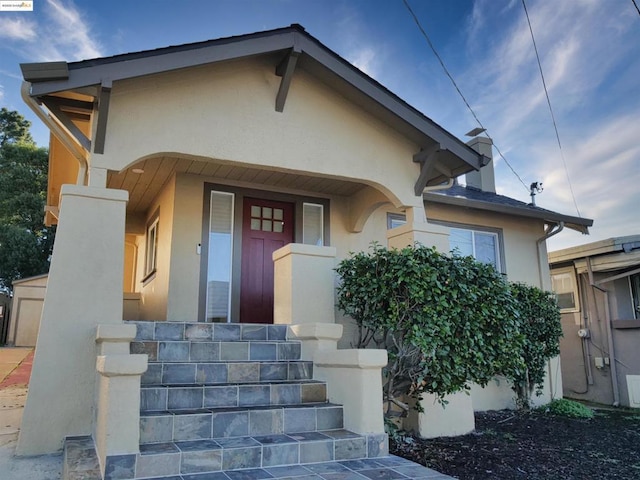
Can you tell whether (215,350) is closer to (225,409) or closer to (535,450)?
(225,409)

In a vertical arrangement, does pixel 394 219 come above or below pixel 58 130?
below

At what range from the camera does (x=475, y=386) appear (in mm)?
7715

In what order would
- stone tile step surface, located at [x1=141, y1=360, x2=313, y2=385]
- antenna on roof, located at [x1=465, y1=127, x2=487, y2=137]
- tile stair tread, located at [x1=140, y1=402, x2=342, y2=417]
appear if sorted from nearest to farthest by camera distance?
1. tile stair tread, located at [x1=140, y1=402, x2=342, y2=417]
2. stone tile step surface, located at [x1=141, y1=360, x2=313, y2=385]
3. antenna on roof, located at [x1=465, y1=127, x2=487, y2=137]

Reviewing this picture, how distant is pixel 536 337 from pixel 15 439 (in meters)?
7.27

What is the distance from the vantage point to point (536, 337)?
8016 millimetres

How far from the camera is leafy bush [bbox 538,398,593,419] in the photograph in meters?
7.86

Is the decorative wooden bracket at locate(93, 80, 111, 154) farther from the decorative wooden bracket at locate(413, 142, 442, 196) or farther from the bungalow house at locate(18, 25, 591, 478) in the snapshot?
the decorative wooden bracket at locate(413, 142, 442, 196)

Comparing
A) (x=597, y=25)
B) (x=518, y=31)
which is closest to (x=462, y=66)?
(x=518, y=31)

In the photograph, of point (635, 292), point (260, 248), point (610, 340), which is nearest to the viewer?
point (260, 248)

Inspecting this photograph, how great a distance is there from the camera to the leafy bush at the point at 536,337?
26.1 ft

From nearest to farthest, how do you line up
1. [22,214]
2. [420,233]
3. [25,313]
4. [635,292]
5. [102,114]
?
[102,114] → [420,233] → [635,292] → [25,313] → [22,214]

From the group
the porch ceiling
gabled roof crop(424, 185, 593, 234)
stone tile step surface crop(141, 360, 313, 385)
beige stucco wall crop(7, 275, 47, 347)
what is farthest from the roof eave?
beige stucco wall crop(7, 275, 47, 347)

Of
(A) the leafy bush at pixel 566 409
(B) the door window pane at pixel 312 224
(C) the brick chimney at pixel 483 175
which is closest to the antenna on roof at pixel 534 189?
(C) the brick chimney at pixel 483 175

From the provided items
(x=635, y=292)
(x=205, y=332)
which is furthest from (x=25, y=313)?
(x=635, y=292)
